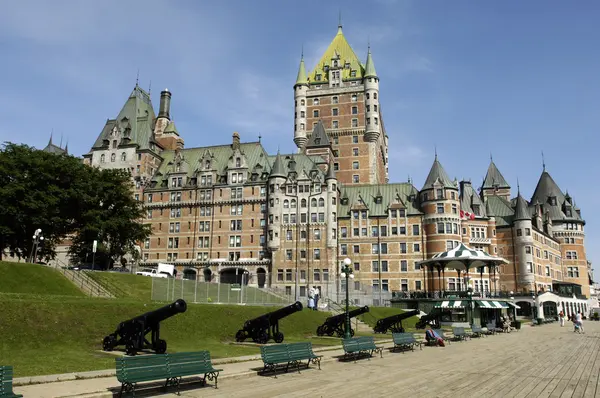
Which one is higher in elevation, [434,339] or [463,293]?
[463,293]

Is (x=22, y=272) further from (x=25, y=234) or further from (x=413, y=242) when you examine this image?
(x=413, y=242)

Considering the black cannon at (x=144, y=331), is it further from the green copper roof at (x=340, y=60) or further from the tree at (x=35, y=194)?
the green copper roof at (x=340, y=60)

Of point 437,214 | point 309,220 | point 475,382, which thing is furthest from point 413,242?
point 475,382

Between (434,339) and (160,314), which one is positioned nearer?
(160,314)

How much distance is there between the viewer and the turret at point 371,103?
91.2 metres

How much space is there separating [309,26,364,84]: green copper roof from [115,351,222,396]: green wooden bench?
3447 inches

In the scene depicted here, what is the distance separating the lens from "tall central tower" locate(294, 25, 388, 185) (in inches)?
3593

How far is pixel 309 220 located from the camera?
7438 cm

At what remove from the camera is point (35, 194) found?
176 feet

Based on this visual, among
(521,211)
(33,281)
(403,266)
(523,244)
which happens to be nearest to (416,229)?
(403,266)

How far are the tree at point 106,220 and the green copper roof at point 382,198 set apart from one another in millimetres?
32563

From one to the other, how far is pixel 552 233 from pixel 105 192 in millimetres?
87854

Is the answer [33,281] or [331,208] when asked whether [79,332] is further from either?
[331,208]

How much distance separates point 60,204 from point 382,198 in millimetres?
47389
